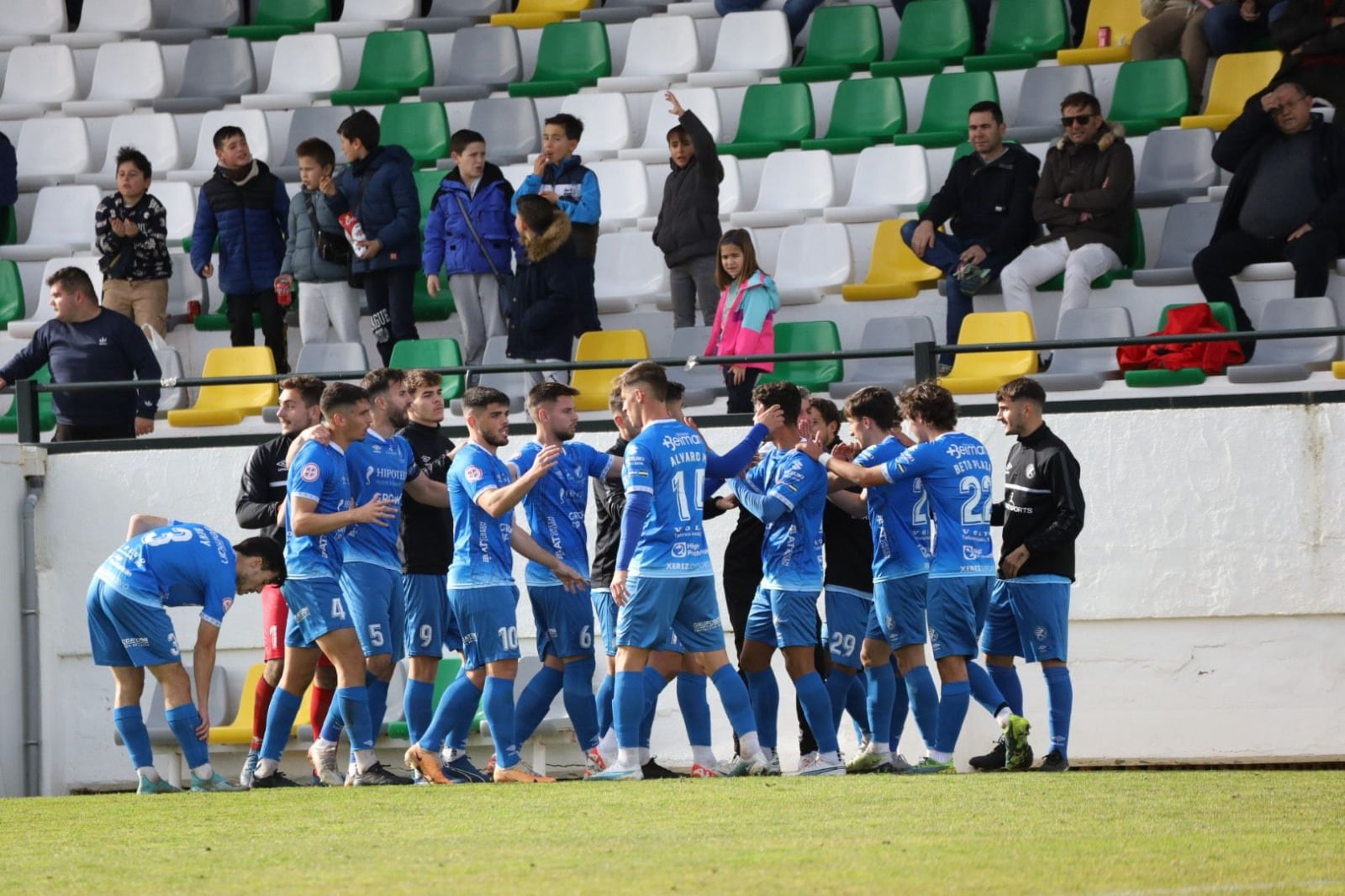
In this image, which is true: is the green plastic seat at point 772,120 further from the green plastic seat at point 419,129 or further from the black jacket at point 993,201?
the black jacket at point 993,201

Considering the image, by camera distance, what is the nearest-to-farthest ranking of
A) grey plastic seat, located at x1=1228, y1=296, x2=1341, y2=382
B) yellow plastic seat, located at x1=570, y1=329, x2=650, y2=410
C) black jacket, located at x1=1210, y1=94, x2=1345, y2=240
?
grey plastic seat, located at x1=1228, y1=296, x2=1341, y2=382 → black jacket, located at x1=1210, y1=94, x2=1345, y2=240 → yellow plastic seat, located at x1=570, y1=329, x2=650, y2=410

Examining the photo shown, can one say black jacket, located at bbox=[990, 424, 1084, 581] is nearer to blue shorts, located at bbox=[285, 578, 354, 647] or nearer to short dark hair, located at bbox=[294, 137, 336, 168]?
blue shorts, located at bbox=[285, 578, 354, 647]

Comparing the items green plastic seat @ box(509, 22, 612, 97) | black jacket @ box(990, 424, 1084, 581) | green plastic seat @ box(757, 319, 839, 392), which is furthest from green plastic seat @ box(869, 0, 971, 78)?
black jacket @ box(990, 424, 1084, 581)

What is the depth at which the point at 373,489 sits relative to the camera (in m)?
9.45

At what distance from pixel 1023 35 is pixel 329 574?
8.80 m

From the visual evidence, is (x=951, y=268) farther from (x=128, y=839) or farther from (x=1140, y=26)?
(x=128, y=839)

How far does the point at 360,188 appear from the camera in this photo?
13.6 metres

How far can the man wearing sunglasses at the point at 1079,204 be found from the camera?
42.5ft

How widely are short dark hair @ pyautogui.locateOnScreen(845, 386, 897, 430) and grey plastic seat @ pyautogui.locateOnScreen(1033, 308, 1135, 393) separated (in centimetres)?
252

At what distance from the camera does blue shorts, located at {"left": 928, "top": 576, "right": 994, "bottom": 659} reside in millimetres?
9508

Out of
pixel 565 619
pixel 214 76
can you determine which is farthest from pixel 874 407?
pixel 214 76

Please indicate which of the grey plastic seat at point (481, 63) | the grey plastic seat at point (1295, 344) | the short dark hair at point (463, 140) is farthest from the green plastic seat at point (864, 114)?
the grey plastic seat at point (1295, 344)

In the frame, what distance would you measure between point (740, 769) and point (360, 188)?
5.93 metres

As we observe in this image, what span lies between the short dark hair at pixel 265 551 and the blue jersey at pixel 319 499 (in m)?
0.14
